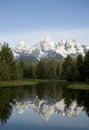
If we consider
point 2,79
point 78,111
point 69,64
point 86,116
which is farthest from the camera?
point 69,64

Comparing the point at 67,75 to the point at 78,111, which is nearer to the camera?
the point at 78,111

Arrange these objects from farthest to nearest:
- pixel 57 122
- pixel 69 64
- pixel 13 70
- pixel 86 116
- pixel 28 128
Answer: pixel 69 64 → pixel 13 70 → pixel 86 116 → pixel 57 122 → pixel 28 128

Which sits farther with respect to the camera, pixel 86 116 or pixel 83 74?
pixel 83 74

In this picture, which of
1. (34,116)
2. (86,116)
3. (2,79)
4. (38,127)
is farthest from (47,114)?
(2,79)

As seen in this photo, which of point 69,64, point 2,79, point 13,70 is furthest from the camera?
point 69,64

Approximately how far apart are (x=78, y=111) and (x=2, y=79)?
267ft

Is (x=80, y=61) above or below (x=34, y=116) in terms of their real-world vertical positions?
above

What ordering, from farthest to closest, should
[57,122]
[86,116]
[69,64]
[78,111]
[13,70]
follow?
[69,64], [13,70], [78,111], [86,116], [57,122]

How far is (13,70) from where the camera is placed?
142 metres

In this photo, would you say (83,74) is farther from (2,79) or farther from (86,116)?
(86,116)

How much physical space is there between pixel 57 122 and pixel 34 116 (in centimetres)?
657

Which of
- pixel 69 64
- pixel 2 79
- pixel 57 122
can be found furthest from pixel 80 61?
pixel 57 122

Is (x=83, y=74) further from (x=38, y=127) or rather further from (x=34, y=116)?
(x=38, y=127)

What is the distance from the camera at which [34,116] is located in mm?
49656
